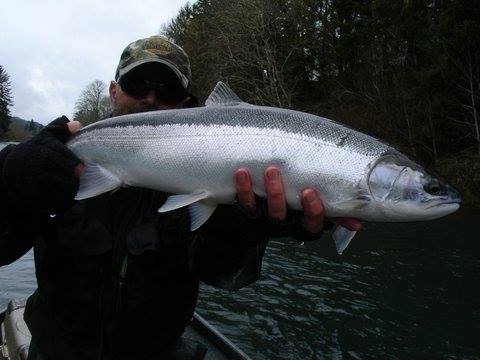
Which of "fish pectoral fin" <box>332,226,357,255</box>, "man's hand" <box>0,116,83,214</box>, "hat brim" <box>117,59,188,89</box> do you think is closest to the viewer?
"man's hand" <box>0,116,83,214</box>

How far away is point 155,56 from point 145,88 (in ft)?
0.74

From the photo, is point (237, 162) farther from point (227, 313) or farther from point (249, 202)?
point (227, 313)

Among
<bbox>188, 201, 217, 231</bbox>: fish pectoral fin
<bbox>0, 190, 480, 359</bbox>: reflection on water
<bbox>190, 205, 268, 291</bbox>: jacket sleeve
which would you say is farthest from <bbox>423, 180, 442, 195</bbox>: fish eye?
<bbox>0, 190, 480, 359</bbox>: reflection on water

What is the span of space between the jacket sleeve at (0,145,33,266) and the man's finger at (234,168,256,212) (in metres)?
1.20

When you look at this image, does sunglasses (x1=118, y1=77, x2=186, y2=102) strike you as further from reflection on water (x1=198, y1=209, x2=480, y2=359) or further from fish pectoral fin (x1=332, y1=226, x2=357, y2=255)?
reflection on water (x1=198, y1=209, x2=480, y2=359)

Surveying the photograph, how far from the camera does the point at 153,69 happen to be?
314 centimetres

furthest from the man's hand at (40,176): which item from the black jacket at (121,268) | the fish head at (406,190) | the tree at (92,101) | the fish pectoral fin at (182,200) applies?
the tree at (92,101)

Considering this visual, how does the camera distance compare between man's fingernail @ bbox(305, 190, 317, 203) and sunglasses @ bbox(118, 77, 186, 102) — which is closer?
man's fingernail @ bbox(305, 190, 317, 203)

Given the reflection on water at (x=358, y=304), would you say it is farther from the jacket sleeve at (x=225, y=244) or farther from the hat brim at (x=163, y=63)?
the hat brim at (x=163, y=63)

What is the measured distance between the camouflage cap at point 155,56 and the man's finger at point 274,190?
43.7 inches

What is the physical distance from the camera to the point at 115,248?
103 inches

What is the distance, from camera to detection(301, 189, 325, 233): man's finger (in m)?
2.45

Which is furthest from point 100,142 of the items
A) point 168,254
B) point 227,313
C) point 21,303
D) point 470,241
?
point 470,241

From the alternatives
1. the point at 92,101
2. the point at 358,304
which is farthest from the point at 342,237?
the point at 92,101
